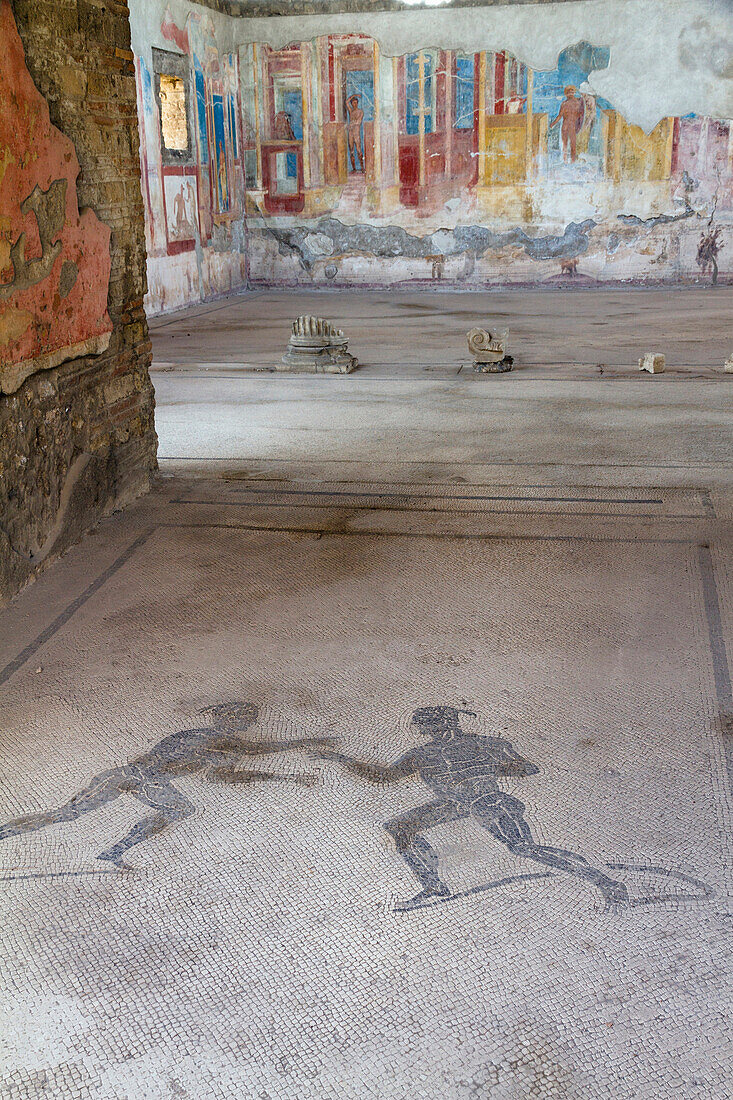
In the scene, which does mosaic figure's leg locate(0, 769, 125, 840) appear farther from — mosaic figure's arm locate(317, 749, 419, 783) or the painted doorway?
the painted doorway

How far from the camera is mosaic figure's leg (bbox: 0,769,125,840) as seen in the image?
208 centimetres

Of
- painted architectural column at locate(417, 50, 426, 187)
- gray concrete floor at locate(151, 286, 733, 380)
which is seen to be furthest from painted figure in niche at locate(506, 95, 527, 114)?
gray concrete floor at locate(151, 286, 733, 380)

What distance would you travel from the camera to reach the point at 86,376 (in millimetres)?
3746

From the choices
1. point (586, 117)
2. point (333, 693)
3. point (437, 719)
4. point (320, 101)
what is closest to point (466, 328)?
point (586, 117)

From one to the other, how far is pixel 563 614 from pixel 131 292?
2308 mm

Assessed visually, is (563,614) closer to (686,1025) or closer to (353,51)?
(686,1025)

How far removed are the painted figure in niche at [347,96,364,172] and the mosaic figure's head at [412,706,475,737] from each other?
1197 cm

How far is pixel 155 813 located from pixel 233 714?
0.44 meters

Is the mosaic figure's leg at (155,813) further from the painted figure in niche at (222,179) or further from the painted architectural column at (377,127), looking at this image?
the painted architectural column at (377,127)

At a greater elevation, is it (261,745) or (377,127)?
(377,127)

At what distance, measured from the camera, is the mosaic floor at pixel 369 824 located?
1.54 metres

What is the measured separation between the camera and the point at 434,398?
6434 millimetres

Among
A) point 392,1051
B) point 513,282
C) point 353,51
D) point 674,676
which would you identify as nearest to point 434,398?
point 674,676

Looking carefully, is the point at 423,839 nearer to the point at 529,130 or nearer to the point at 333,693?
the point at 333,693
